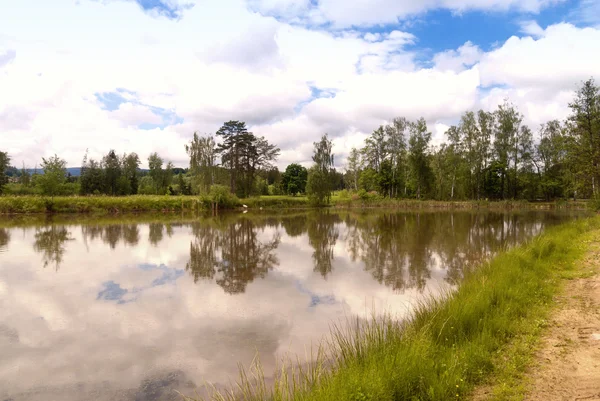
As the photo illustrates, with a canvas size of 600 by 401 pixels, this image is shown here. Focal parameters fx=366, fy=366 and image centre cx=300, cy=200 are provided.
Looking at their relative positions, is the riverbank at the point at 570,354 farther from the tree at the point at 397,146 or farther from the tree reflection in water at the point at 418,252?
the tree at the point at 397,146

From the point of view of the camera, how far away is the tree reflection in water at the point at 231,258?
1075 cm

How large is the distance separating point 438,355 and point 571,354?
5.52 feet

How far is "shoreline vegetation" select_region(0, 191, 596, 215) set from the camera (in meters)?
34.9

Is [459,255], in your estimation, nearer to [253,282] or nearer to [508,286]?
[508,286]

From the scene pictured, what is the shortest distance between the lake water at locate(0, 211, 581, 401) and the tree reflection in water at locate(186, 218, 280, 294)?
70 mm

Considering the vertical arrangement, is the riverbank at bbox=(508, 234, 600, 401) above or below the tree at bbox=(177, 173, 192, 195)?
below

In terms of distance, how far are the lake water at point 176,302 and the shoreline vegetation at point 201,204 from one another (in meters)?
21.3

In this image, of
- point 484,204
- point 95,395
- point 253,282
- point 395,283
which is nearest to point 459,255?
point 395,283

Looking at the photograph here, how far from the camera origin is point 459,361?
13.9 ft

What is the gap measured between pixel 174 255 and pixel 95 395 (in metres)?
10.0

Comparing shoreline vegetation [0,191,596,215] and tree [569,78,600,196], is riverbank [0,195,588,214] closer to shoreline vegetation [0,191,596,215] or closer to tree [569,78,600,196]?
shoreline vegetation [0,191,596,215]

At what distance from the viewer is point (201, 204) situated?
42312 mm

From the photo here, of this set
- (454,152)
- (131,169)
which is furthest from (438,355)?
(131,169)

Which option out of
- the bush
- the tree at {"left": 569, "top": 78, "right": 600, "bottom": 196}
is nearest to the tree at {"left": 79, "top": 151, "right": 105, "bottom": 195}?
the bush
